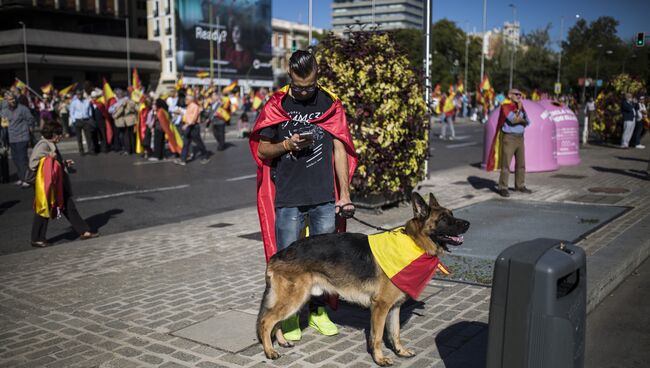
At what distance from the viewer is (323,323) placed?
462 centimetres

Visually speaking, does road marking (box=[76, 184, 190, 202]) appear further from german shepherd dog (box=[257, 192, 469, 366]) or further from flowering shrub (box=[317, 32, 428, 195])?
german shepherd dog (box=[257, 192, 469, 366])

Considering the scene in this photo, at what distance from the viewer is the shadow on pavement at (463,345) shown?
4047 mm

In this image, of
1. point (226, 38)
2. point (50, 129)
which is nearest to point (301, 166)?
point (50, 129)

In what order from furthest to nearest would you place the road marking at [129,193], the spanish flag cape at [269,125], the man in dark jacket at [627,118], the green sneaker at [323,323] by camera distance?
1. the man in dark jacket at [627,118]
2. the road marking at [129,193]
3. the green sneaker at [323,323]
4. the spanish flag cape at [269,125]

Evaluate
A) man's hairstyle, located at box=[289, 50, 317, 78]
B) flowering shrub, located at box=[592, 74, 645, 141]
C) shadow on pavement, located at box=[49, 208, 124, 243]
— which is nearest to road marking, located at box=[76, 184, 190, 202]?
shadow on pavement, located at box=[49, 208, 124, 243]

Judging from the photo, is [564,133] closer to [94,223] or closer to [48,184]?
[94,223]

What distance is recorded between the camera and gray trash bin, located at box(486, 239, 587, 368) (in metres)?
2.78

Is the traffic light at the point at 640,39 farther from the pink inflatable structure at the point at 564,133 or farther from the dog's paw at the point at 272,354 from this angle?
the dog's paw at the point at 272,354

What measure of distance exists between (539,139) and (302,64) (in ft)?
38.7

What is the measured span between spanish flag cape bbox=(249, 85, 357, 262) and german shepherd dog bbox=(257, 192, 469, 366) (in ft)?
2.02

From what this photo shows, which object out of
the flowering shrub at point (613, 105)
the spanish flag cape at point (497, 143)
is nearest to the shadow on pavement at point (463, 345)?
the spanish flag cape at point (497, 143)

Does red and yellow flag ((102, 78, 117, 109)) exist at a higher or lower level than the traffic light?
lower

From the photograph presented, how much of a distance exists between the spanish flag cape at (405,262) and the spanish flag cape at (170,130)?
14547mm

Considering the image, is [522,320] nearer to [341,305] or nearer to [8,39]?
[341,305]
